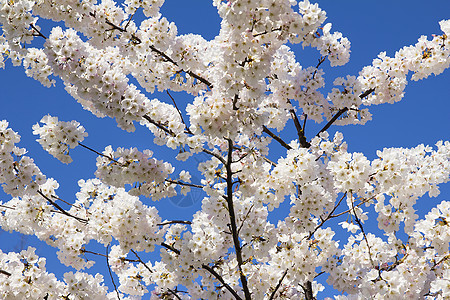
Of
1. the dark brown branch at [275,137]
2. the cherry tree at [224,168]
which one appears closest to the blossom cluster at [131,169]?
the cherry tree at [224,168]

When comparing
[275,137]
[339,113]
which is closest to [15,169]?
[275,137]

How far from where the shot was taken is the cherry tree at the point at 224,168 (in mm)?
4492

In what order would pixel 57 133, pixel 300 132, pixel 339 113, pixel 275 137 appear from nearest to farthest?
pixel 57 133, pixel 339 113, pixel 275 137, pixel 300 132

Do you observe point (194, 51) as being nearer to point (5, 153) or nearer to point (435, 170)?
point (5, 153)

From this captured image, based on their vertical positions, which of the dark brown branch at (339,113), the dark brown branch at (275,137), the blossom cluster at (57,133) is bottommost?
the blossom cluster at (57,133)

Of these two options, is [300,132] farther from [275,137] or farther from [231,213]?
[231,213]

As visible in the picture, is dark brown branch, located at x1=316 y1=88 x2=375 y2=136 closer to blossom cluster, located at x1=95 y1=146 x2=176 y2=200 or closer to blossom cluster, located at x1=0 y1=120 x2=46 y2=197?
blossom cluster, located at x1=95 y1=146 x2=176 y2=200

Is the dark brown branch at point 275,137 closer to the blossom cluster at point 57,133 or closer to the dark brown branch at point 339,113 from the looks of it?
the dark brown branch at point 339,113

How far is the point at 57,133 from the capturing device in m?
4.87

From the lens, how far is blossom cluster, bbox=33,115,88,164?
488 cm

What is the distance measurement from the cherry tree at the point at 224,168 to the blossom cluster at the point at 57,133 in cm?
1

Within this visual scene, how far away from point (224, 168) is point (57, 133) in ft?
6.75

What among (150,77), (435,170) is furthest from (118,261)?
(435,170)

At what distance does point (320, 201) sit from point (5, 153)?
12.8 feet
